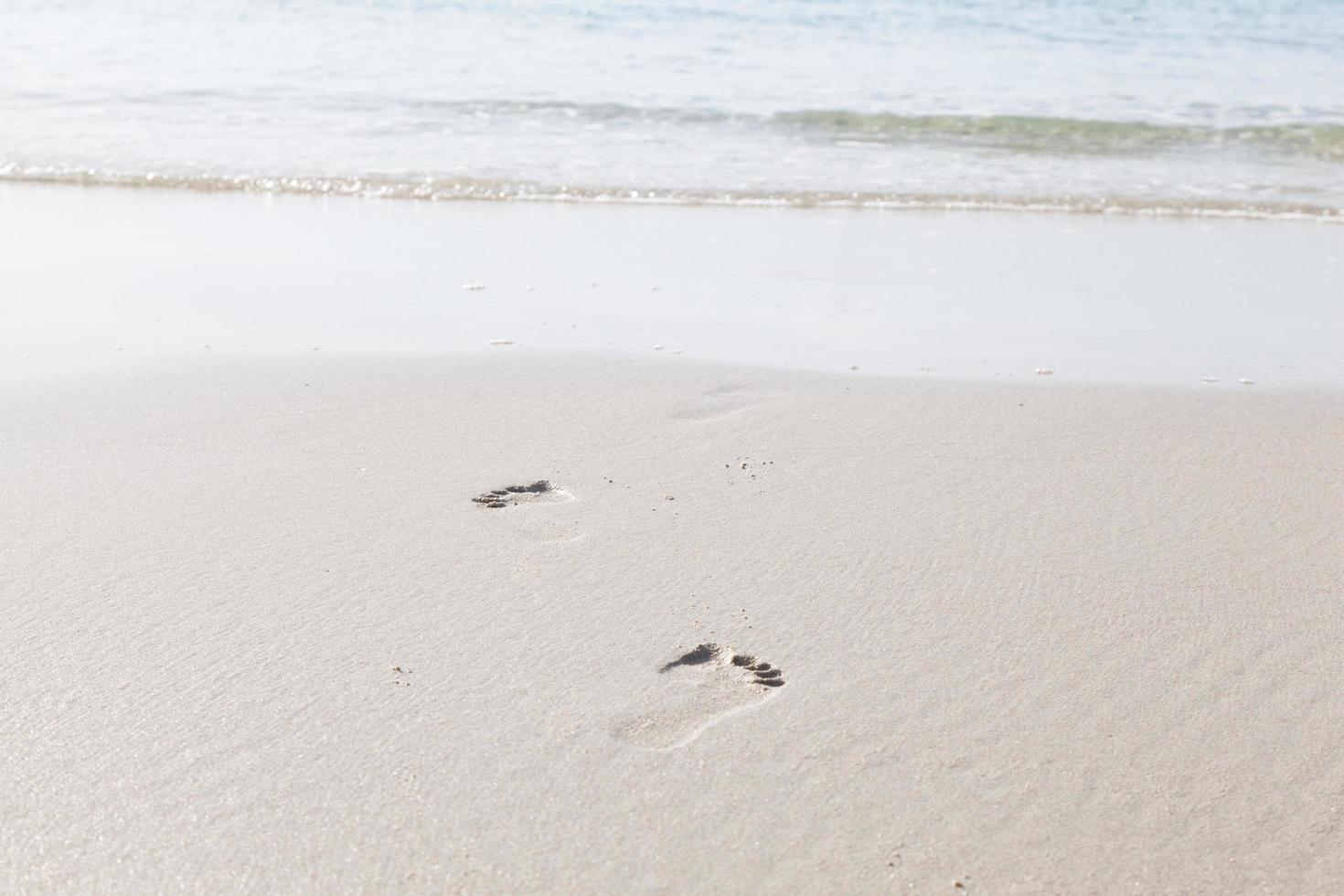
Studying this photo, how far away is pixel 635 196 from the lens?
27.0 ft

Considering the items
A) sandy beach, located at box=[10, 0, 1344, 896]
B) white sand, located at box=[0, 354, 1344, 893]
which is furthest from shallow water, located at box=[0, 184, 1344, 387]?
white sand, located at box=[0, 354, 1344, 893]

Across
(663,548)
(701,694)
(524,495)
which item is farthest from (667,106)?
(701,694)

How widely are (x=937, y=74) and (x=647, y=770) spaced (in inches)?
541

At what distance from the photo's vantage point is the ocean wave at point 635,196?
814 cm

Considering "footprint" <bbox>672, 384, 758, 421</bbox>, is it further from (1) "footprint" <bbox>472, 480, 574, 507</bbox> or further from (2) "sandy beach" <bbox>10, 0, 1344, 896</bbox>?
(1) "footprint" <bbox>472, 480, 574, 507</bbox>

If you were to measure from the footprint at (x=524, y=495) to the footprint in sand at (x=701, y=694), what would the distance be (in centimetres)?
86

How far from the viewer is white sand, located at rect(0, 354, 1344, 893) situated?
188 centimetres

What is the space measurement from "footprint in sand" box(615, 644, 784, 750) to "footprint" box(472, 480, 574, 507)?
864 mm

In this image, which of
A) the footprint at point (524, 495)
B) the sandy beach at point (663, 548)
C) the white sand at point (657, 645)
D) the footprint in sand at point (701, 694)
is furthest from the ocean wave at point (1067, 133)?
the footprint in sand at point (701, 694)

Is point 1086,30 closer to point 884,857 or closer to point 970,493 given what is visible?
point 970,493

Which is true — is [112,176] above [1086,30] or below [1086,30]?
below

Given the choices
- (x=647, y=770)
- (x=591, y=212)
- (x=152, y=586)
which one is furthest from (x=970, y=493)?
(x=591, y=212)

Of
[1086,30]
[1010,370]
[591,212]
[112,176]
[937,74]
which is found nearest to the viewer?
[1010,370]

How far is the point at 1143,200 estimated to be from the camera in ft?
28.0
